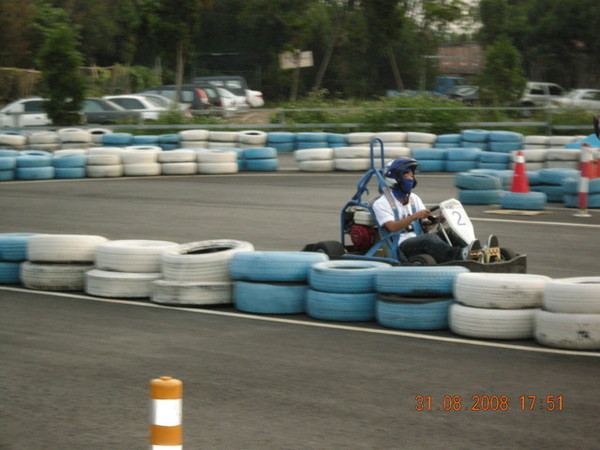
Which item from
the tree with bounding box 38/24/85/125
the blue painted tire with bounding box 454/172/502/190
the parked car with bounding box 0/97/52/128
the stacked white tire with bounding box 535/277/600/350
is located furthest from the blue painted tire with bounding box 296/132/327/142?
the stacked white tire with bounding box 535/277/600/350

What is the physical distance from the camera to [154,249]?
29.8ft

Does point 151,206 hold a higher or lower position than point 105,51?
lower

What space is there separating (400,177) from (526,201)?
6.16 meters

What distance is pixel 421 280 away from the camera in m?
7.75

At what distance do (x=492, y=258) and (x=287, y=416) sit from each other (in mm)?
3826

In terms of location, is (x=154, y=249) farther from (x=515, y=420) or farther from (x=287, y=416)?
(x=515, y=420)

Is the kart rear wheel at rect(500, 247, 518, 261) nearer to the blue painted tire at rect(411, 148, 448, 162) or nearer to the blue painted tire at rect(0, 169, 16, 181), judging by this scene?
the blue painted tire at rect(411, 148, 448, 162)

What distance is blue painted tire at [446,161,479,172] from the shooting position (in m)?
20.3

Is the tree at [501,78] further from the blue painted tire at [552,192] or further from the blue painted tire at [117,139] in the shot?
the blue painted tire at [552,192]

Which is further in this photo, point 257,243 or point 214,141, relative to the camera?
point 214,141

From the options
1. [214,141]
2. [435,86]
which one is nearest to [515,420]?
[214,141]

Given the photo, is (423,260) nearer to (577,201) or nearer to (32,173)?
(577,201)

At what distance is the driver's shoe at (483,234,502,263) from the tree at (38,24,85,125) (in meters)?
18.5

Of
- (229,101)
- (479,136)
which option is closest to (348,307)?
(479,136)
